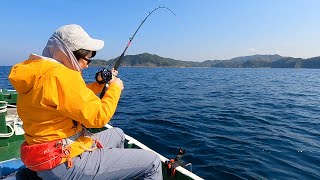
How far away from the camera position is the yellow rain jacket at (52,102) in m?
2.33

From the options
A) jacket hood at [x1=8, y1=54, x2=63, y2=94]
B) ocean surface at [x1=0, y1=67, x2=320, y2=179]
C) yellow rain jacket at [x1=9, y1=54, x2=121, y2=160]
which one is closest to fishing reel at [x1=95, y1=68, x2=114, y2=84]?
yellow rain jacket at [x1=9, y1=54, x2=121, y2=160]

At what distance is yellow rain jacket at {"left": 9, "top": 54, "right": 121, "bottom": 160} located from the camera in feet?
7.66

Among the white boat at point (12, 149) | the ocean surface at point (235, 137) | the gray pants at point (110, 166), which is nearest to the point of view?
the gray pants at point (110, 166)

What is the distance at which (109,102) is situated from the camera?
8.75 ft

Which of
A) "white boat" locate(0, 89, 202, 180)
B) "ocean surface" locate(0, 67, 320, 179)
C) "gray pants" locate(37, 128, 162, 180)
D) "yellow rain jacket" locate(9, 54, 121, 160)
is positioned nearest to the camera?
"yellow rain jacket" locate(9, 54, 121, 160)

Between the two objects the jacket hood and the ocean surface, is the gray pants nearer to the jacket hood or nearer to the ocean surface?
the jacket hood

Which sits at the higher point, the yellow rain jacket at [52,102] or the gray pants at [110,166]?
the yellow rain jacket at [52,102]

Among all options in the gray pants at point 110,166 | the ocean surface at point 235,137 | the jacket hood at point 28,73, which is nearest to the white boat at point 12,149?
the gray pants at point 110,166

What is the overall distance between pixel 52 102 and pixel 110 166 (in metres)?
0.89

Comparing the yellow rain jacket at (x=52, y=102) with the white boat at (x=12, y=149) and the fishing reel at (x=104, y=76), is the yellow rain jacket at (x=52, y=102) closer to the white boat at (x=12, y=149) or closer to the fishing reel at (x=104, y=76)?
the fishing reel at (x=104, y=76)

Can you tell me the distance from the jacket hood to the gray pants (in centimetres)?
78

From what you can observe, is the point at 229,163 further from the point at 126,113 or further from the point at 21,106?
the point at 126,113

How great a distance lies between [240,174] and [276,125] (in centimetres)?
571

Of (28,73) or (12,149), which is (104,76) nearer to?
(28,73)
